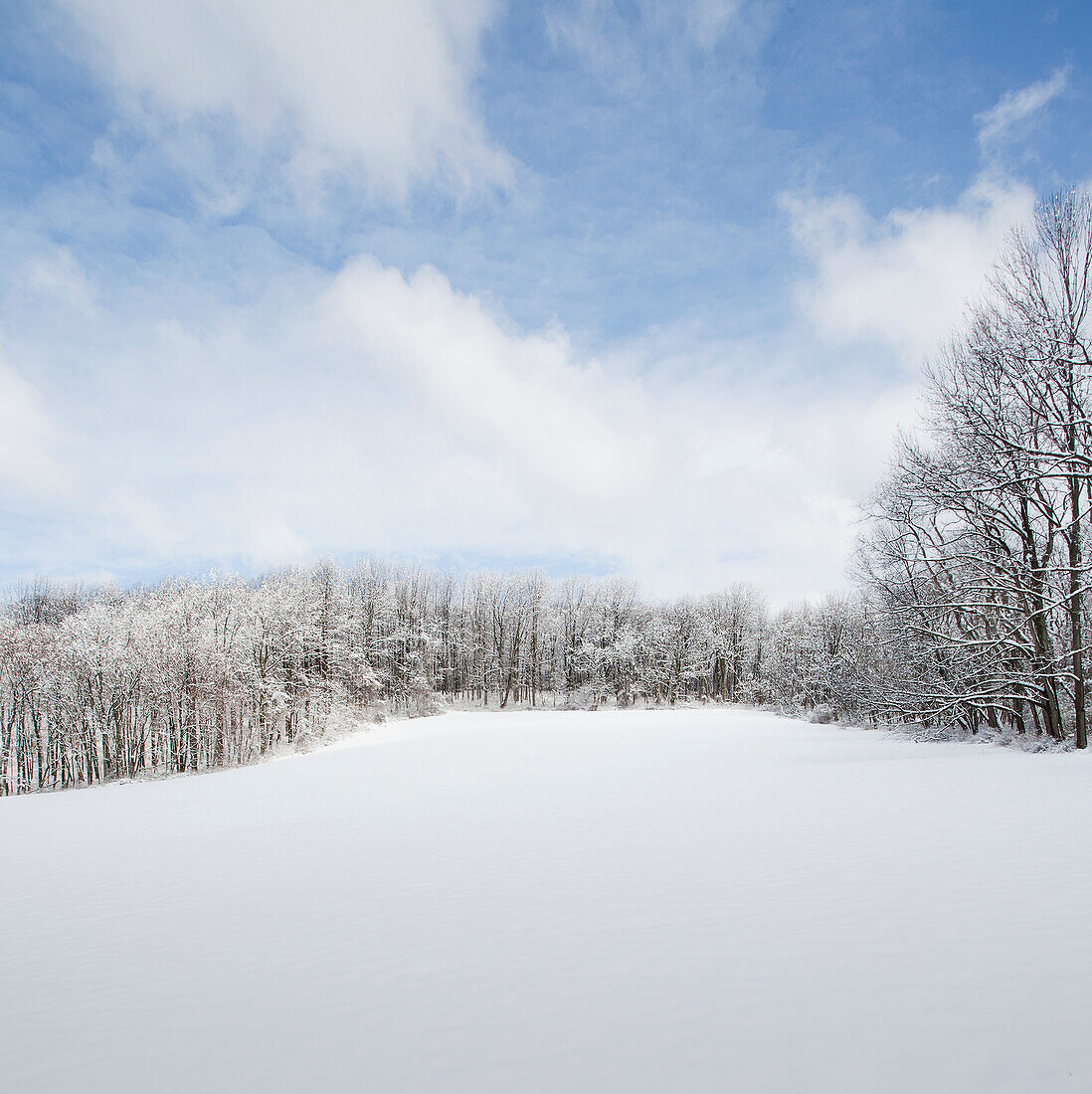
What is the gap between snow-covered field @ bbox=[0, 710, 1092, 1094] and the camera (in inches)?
116

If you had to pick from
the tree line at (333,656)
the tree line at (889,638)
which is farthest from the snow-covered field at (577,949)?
the tree line at (333,656)

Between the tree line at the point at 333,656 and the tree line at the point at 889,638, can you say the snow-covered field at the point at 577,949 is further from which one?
the tree line at the point at 333,656

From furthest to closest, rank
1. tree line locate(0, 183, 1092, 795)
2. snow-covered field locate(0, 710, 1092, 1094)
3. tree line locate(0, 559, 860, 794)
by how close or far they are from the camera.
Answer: tree line locate(0, 559, 860, 794) < tree line locate(0, 183, 1092, 795) < snow-covered field locate(0, 710, 1092, 1094)

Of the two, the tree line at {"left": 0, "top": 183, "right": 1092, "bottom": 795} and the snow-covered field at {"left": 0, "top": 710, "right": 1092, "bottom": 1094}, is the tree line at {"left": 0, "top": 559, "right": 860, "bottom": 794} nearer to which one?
the tree line at {"left": 0, "top": 183, "right": 1092, "bottom": 795}

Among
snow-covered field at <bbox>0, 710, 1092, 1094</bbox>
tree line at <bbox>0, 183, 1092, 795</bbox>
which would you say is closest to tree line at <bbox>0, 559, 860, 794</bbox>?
tree line at <bbox>0, 183, 1092, 795</bbox>

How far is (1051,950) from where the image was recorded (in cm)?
374

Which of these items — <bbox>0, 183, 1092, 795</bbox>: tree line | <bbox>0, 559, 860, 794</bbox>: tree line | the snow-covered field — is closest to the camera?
the snow-covered field

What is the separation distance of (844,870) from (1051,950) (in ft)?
6.97

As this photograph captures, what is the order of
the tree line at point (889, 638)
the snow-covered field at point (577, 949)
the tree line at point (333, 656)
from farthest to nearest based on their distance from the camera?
1. the tree line at point (333, 656)
2. the tree line at point (889, 638)
3. the snow-covered field at point (577, 949)

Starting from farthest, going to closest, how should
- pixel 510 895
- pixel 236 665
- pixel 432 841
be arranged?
pixel 236 665 → pixel 432 841 → pixel 510 895

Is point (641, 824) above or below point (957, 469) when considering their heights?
below

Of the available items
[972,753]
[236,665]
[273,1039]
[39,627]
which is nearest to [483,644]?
[236,665]

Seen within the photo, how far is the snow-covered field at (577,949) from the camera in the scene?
2936mm

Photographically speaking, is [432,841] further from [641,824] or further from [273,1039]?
[273,1039]
